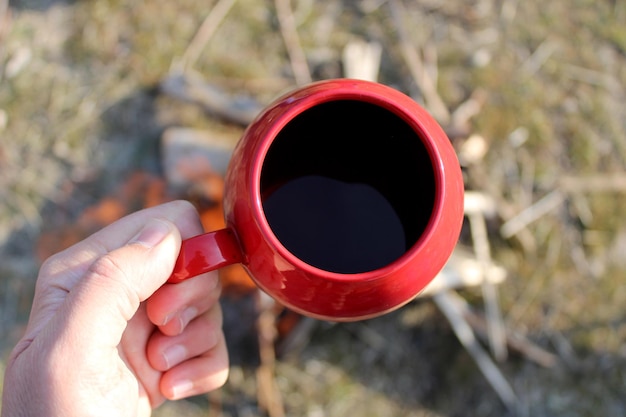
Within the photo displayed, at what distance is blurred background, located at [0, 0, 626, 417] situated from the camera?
231 cm

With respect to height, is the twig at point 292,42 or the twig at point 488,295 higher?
the twig at point 292,42

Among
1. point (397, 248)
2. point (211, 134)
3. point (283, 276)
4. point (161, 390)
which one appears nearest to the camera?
point (283, 276)

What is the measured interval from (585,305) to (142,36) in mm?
2122

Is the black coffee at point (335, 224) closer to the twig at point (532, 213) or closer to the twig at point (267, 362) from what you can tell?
the twig at point (267, 362)

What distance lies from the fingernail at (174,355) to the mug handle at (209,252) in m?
0.43

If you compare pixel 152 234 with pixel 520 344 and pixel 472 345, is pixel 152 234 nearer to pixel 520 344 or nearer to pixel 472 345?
pixel 472 345

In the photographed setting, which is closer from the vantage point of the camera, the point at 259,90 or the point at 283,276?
the point at 283,276

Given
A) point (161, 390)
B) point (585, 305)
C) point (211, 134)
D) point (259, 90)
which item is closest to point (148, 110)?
point (211, 134)

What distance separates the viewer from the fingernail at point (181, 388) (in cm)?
164

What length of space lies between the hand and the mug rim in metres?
0.28

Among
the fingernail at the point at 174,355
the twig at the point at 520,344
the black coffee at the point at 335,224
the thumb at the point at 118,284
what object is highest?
the thumb at the point at 118,284

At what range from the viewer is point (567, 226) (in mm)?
2418

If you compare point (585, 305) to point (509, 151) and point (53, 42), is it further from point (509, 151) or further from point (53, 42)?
point (53, 42)

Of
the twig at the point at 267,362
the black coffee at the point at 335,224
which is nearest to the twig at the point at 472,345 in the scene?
the twig at the point at 267,362
